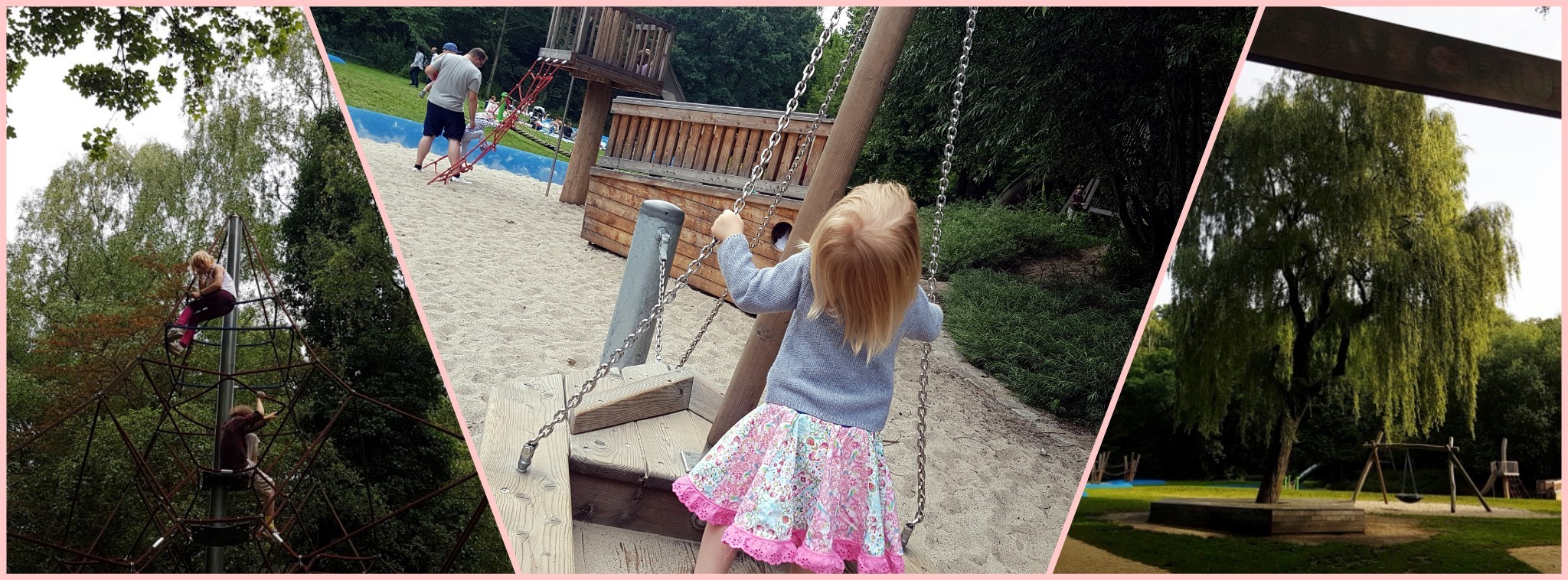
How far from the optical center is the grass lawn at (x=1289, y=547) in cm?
359

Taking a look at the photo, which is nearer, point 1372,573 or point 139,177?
point 139,177

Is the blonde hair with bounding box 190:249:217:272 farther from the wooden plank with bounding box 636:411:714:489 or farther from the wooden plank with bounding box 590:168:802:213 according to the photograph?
the wooden plank with bounding box 590:168:802:213

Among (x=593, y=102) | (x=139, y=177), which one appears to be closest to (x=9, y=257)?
(x=139, y=177)

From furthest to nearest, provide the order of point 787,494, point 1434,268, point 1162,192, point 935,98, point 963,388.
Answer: point 935,98 → point 1162,192 → point 963,388 → point 1434,268 → point 787,494

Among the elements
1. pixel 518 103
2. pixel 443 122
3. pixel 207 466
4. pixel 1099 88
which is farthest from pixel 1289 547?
pixel 518 103

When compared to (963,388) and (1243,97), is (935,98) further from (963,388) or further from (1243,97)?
(1243,97)

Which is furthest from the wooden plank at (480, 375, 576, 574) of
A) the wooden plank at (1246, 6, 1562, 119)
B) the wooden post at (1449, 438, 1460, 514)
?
the wooden post at (1449, 438, 1460, 514)

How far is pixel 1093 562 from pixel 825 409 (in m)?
2.31

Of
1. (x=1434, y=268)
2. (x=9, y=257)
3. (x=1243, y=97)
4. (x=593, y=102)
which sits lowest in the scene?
(x=9, y=257)

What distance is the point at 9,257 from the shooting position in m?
3.29

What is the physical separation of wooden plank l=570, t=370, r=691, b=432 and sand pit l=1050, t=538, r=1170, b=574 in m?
1.82

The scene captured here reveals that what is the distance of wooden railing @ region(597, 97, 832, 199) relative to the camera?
22.0 ft

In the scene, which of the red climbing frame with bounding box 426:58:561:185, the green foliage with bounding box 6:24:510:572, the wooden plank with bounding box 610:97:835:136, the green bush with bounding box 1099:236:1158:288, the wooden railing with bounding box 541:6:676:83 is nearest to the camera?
the green foliage with bounding box 6:24:510:572

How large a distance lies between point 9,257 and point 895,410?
13.7 feet
